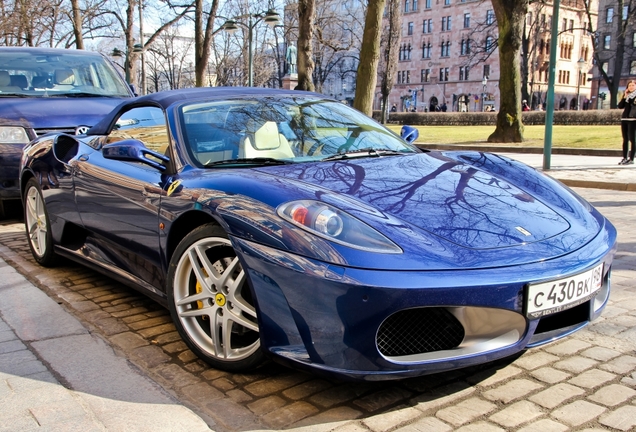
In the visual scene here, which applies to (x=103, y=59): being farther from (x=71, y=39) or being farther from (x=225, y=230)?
(x=71, y=39)

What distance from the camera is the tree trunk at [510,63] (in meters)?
19.2

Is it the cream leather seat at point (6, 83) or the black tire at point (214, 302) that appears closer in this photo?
the black tire at point (214, 302)

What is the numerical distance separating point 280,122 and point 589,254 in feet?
5.86

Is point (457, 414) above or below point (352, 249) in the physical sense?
below

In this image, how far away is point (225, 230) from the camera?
8.75ft

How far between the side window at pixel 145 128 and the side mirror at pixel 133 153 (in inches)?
4.3

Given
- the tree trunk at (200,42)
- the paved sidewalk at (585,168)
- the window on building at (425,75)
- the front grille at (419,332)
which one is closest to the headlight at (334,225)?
the front grille at (419,332)

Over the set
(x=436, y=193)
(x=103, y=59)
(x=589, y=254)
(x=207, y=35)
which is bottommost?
(x=589, y=254)

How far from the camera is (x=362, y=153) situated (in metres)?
3.46

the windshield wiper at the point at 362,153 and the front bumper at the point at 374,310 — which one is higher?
the windshield wiper at the point at 362,153

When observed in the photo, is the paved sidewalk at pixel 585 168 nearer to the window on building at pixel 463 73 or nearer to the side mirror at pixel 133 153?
the side mirror at pixel 133 153

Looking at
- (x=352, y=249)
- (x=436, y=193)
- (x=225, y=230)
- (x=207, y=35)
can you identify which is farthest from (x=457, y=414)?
(x=207, y=35)

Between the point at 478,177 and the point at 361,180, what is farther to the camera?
the point at 478,177

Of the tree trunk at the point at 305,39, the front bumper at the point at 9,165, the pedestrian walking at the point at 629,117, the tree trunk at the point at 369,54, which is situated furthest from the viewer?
the tree trunk at the point at 305,39
